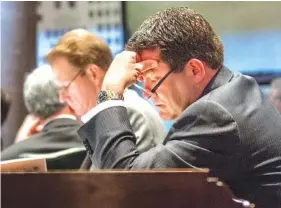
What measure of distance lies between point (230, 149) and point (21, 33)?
2505mm

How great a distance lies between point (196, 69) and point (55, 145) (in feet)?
4.60

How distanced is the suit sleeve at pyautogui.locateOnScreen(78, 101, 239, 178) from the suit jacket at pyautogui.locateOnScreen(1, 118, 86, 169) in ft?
4.37

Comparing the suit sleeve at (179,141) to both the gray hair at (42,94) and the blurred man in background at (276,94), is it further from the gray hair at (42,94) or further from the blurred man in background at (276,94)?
the blurred man in background at (276,94)

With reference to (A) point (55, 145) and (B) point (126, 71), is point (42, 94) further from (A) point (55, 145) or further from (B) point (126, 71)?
(B) point (126, 71)

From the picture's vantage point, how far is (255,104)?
1.58 meters

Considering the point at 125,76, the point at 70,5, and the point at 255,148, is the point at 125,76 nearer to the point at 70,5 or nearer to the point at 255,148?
the point at 255,148

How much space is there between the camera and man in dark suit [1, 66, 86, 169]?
2.86 metres

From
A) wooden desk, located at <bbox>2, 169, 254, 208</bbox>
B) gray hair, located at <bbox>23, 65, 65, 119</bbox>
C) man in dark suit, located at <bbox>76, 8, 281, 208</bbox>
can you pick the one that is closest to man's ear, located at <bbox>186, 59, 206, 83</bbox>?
man in dark suit, located at <bbox>76, 8, 281, 208</bbox>

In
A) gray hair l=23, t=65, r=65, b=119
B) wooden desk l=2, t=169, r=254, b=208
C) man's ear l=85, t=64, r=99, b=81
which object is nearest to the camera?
wooden desk l=2, t=169, r=254, b=208

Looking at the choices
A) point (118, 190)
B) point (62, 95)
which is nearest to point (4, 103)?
point (62, 95)

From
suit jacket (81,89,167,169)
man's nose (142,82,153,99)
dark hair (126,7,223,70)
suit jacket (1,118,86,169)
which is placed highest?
dark hair (126,7,223,70)

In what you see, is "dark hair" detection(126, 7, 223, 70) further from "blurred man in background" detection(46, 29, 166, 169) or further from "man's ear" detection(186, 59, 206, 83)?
"blurred man in background" detection(46, 29, 166, 169)

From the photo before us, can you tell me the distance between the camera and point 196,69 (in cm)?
162

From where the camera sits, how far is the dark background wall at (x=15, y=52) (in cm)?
350
